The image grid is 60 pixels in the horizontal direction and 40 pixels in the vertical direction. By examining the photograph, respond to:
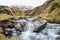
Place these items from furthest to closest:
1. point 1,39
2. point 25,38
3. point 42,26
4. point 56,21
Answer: point 56,21 → point 42,26 → point 25,38 → point 1,39

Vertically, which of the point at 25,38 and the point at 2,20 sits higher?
the point at 2,20

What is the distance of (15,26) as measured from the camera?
18.8 meters

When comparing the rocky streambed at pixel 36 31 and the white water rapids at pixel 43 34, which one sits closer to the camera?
the white water rapids at pixel 43 34

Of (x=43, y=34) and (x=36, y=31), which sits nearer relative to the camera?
(x=43, y=34)

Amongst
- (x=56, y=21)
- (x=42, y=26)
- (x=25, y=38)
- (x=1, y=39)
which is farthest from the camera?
(x=56, y=21)

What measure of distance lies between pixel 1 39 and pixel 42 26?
4368mm

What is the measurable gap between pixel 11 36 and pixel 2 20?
2371 millimetres

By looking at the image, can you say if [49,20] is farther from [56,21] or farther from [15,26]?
[15,26]

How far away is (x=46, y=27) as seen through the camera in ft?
62.1

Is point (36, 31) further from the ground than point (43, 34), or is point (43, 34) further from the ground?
point (36, 31)

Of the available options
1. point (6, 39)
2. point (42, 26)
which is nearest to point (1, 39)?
point (6, 39)

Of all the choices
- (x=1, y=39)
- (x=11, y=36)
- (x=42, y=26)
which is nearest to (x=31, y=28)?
(x=42, y=26)

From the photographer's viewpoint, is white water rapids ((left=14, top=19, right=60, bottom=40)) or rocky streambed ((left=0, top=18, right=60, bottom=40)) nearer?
white water rapids ((left=14, top=19, right=60, bottom=40))

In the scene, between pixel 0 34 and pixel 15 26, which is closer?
pixel 0 34
